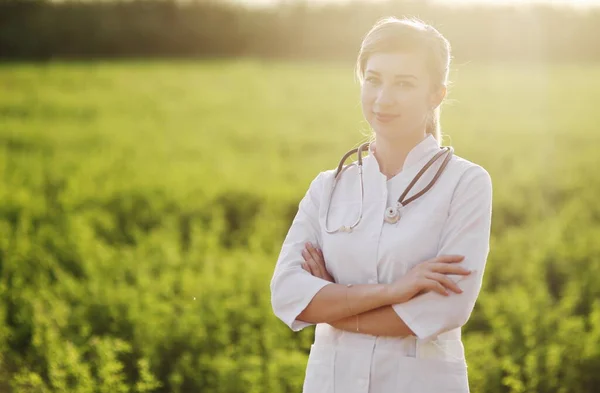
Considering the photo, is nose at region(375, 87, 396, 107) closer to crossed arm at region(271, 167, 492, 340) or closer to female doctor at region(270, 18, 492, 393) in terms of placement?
female doctor at region(270, 18, 492, 393)

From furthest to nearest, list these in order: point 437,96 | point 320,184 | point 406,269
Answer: point 320,184 < point 437,96 < point 406,269

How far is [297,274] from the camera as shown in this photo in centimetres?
276

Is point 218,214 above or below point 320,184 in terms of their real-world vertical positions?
below

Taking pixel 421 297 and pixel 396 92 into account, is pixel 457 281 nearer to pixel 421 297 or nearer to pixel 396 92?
pixel 421 297

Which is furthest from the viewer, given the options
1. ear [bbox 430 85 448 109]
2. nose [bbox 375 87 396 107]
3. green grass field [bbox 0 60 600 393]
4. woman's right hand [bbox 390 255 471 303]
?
green grass field [bbox 0 60 600 393]

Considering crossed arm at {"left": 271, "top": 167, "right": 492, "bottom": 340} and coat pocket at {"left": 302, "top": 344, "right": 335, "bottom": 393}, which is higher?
crossed arm at {"left": 271, "top": 167, "right": 492, "bottom": 340}

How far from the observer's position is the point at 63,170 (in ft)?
42.7

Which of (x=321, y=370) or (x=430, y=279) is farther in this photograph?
(x=321, y=370)

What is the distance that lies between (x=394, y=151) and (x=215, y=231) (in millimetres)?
6373

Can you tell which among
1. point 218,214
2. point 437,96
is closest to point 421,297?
point 437,96

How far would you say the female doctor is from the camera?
257cm

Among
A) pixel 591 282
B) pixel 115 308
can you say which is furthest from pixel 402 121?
pixel 591 282

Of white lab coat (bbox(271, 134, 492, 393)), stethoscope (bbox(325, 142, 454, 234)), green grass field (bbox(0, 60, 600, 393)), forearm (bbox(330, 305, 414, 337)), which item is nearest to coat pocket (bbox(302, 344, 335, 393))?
white lab coat (bbox(271, 134, 492, 393))

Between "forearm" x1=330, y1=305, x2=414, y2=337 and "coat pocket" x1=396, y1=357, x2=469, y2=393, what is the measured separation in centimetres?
8
